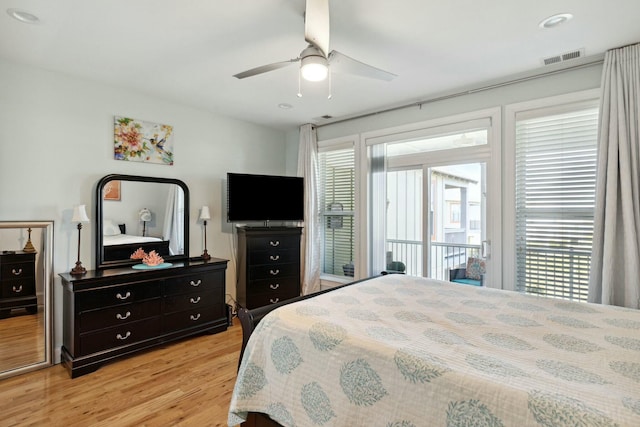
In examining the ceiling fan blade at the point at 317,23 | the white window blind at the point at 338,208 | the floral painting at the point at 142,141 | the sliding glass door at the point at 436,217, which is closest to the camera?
the ceiling fan blade at the point at 317,23

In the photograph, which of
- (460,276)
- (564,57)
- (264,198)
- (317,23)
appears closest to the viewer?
(317,23)

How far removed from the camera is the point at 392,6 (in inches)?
78.2

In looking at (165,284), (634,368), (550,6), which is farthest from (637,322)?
(165,284)

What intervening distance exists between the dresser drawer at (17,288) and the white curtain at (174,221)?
115 cm

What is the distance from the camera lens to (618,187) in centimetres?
245

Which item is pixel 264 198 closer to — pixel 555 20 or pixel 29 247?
pixel 29 247

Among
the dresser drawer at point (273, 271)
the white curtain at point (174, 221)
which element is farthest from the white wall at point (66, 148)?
the dresser drawer at point (273, 271)

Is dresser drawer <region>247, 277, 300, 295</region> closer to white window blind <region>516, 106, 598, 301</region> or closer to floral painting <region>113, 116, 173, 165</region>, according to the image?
floral painting <region>113, 116, 173, 165</region>

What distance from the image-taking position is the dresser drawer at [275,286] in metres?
3.96

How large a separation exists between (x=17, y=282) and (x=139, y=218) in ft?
3.53

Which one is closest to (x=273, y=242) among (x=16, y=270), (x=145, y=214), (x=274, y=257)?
(x=274, y=257)

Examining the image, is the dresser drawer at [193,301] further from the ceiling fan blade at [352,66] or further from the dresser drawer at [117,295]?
the ceiling fan blade at [352,66]

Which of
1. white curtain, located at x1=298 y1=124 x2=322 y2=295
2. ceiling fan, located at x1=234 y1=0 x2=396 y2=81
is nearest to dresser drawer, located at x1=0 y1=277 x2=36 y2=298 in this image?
ceiling fan, located at x1=234 y1=0 x2=396 y2=81

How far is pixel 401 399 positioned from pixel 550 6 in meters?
2.32
